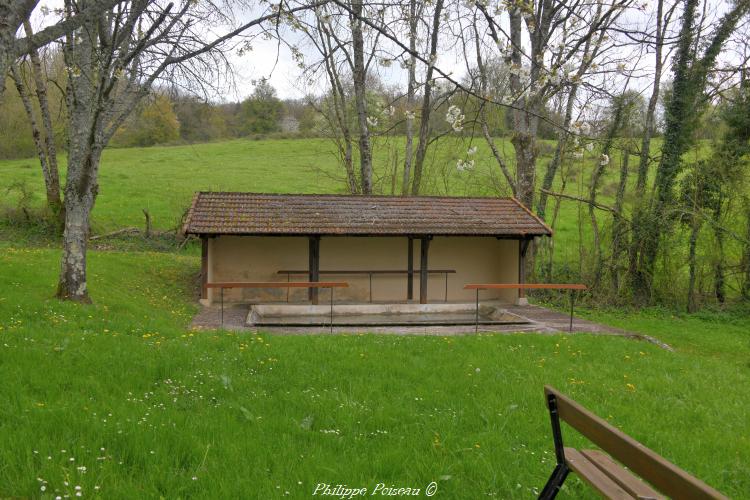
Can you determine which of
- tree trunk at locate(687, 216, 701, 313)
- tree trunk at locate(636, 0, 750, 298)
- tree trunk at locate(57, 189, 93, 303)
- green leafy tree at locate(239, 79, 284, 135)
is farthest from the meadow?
green leafy tree at locate(239, 79, 284, 135)

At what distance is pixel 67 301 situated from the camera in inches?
314

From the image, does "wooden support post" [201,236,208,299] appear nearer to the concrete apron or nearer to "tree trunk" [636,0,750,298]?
the concrete apron

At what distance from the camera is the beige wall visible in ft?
43.6

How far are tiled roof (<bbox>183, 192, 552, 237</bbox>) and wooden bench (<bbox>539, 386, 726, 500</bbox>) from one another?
372 inches

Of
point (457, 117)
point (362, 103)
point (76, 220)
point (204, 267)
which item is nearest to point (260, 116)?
point (362, 103)

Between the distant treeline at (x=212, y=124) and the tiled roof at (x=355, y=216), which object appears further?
the distant treeline at (x=212, y=124)

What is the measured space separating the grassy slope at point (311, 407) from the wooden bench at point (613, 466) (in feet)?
1.60

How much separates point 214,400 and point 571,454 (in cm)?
280

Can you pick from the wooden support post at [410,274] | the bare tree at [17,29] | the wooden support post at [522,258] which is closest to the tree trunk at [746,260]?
the wooden support post at [522,258]

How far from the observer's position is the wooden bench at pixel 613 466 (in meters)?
1.91

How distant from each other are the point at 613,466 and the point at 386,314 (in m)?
9.49

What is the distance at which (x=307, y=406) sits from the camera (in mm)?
4449

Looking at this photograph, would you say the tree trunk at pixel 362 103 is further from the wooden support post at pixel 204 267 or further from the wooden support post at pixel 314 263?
the wooden support post at pixel 204 267

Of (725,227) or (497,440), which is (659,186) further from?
(497,440)
